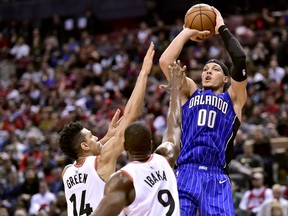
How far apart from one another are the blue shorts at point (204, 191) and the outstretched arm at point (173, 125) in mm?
1112

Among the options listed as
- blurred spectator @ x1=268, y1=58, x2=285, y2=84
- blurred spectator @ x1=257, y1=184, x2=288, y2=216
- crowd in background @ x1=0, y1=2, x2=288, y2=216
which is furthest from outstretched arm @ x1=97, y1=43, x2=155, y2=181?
blurred spectator @ x1=268, y1=58, x2=285, y2=84

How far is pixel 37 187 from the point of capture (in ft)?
48.9

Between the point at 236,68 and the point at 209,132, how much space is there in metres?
0.66

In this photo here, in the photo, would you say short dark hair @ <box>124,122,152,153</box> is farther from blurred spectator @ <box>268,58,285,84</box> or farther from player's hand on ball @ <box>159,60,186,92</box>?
blurred spectator @ <box>268,58,285,84</box>

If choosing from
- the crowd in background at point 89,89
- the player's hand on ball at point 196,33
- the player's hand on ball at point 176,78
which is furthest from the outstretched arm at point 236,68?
the crowd in background at point 89,89

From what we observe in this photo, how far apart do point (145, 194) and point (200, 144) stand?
1.91 m

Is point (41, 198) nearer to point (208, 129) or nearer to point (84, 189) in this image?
point (208, 129)

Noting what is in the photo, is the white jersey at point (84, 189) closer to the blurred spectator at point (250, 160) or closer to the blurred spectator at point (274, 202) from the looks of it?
the blurred spectator at point (274, 202)

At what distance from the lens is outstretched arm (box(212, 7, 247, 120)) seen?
7.16 meters

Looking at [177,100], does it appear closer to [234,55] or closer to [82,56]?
[234,55]

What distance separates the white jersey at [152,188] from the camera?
5270mm

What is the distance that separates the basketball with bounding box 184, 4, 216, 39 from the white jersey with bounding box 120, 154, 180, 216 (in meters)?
2.37

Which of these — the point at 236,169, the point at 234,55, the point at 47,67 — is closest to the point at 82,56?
the point at 47,67

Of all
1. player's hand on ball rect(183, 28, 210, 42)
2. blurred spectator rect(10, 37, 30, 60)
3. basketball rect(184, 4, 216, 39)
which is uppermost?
basketball rect(184, 4, 216, 39)
